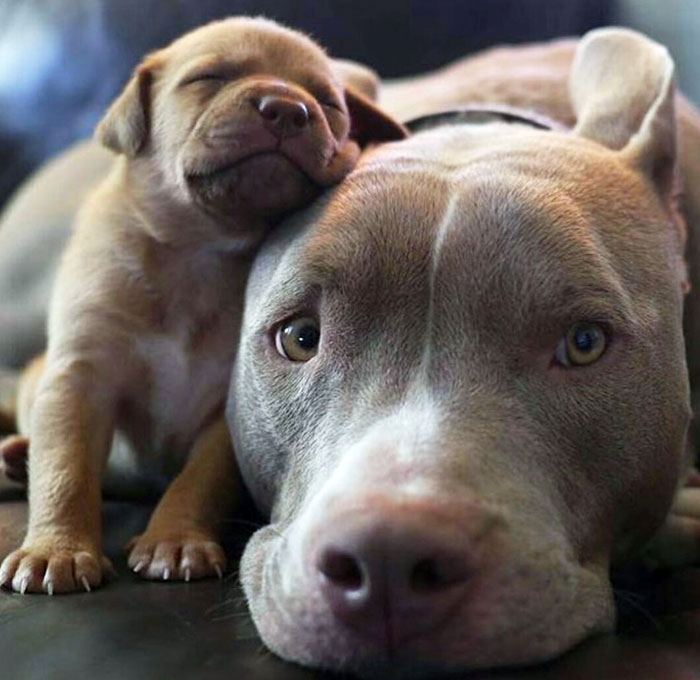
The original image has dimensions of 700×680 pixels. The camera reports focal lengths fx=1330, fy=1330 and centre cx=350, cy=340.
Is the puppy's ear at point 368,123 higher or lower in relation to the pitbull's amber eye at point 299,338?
Result: higher

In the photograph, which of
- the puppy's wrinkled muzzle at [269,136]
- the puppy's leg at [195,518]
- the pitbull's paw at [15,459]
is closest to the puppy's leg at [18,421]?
the pitbull's paw at [15,459]

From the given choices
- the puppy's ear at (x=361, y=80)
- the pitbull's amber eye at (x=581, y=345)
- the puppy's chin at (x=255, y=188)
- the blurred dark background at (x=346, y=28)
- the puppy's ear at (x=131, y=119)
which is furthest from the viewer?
the blurred dark background at (x=346, y=28)

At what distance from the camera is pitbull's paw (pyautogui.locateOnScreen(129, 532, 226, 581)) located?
1.39 m

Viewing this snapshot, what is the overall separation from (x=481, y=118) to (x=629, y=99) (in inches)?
8.6

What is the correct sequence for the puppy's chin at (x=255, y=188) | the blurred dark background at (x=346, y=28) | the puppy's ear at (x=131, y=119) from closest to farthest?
the puppy's chin at (x=255, y=188)
the puppy's ear at (x=131, y=119)
the blurred dark background at (x=346, y=28)

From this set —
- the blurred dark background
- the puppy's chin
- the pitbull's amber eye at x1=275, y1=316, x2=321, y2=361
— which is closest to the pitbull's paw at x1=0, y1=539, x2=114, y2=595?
the pitbull's amber eye at x1=275, y1=316, x2=321, y2=361

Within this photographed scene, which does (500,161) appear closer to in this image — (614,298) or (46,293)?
(614,298)

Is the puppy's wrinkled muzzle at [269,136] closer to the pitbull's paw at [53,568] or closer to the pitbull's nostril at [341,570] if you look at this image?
the pitbull's paw at [53,568]

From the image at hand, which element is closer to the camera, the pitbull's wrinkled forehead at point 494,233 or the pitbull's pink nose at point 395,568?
the pitbull's pink nose at point 395,568

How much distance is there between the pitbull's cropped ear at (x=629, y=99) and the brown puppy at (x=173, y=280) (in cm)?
28

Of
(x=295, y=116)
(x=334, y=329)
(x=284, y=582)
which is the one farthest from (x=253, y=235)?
(x=284, y=582)

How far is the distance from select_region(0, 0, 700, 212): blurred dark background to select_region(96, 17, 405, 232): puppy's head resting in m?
1.05

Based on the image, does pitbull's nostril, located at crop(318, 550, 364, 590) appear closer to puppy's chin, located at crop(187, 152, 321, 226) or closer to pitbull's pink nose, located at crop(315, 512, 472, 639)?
pitbull's pink nose, located at crop(315, 512, 472, 639)

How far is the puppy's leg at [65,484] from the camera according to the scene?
4.46 ft
